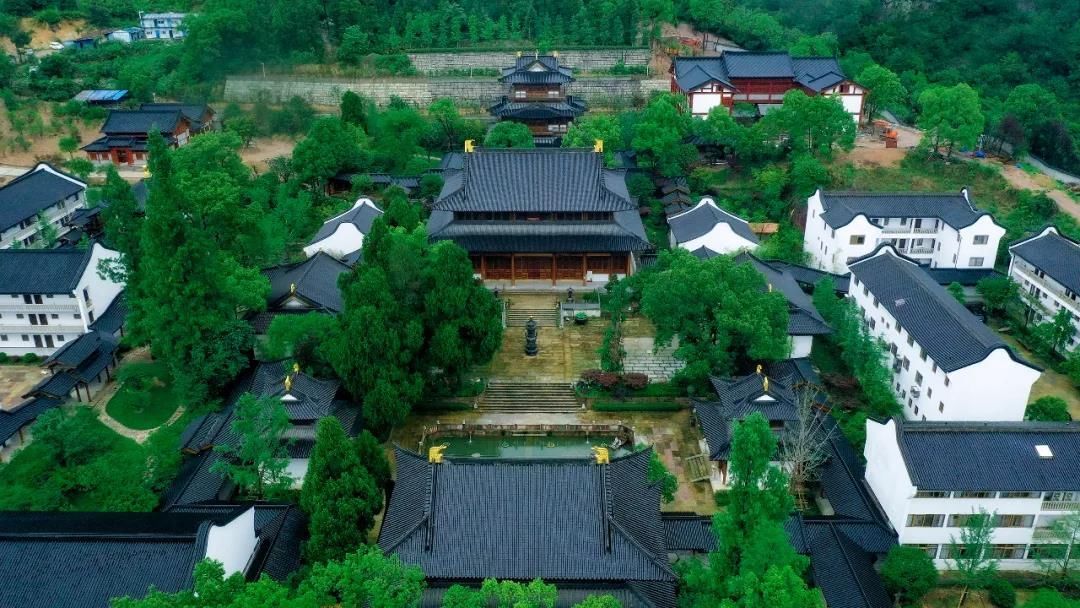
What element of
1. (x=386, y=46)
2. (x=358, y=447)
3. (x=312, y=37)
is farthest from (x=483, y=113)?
(x=358, y=447)

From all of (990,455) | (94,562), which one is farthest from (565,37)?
(94,562)

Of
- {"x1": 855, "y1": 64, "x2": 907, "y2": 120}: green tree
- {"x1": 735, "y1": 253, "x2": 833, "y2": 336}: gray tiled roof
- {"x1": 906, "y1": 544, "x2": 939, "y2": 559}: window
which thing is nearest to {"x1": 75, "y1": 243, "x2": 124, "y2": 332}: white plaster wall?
{"x1": 735, "y1": 253, "x2": 833, "y2": 336}: gray tiled roof

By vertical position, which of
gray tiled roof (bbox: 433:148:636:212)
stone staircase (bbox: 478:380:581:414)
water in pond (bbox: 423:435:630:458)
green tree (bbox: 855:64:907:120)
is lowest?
water in pond (bbox: 423:435:630:458)

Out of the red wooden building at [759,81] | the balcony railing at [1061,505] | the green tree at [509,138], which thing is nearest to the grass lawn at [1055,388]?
the balcony railing at [1061,505]

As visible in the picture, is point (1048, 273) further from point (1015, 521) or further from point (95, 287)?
point (95, 287)

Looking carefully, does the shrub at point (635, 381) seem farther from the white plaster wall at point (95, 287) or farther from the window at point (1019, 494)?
the white plaster wall at point (95, 287)

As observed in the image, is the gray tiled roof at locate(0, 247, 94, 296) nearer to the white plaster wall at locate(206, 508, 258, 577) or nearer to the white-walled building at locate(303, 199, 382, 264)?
the white-walled building at locate(303, 199, 382, 264)
